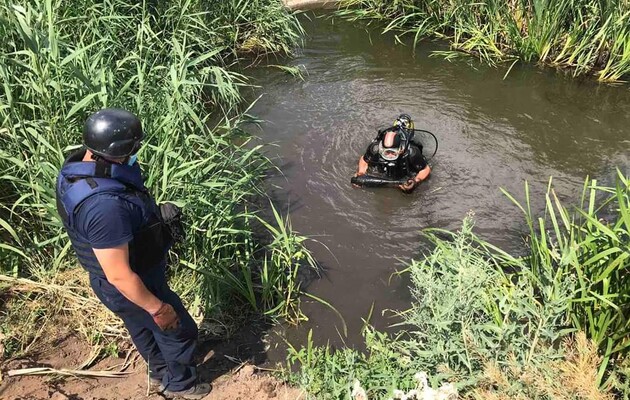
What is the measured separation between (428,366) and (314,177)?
10.4 ft

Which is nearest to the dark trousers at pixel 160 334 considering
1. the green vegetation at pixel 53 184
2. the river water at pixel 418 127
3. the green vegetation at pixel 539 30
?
the green vegetation at pixel 53 184

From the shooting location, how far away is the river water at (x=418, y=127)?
176 inches

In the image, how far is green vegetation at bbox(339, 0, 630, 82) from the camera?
680 centimetres

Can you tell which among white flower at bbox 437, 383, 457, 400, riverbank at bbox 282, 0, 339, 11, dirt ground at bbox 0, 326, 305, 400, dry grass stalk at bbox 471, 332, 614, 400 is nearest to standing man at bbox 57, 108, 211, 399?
dirt ground at bbox 0, 326, 305, 400

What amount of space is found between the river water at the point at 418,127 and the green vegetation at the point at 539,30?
9.7 inches

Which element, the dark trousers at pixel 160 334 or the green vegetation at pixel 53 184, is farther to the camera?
the green vegetation at pixel 53 184

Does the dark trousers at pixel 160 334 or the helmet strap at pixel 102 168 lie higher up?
the helmet strap at pixel 102 168

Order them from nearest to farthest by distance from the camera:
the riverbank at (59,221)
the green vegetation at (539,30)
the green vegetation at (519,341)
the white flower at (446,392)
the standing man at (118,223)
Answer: the white flower at (446,392), the standing man at (118,223), the green vegetation at (519,341), the riverbank at (59,221), the green vegetation at (539,30)

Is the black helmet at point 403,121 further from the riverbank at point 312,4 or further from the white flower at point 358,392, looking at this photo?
the riverbank at point 312,4

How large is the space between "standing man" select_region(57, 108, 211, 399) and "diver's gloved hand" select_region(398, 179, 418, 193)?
3095mm

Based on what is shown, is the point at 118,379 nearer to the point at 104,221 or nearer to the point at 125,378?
the point at 125,378

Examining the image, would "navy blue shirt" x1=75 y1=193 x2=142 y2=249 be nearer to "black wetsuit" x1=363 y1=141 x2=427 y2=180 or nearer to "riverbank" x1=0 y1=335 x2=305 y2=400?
"riverbank" x1=0 y1=335 x2=305 y2=400

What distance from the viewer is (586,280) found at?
289 cm

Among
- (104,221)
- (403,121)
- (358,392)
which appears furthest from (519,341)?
(403,121)
